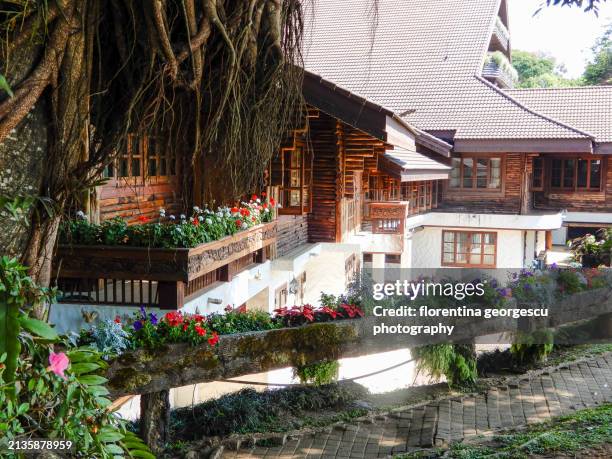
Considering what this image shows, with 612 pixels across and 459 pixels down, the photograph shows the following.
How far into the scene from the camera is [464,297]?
9.14 metres

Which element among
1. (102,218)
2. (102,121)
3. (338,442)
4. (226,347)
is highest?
(102,121)

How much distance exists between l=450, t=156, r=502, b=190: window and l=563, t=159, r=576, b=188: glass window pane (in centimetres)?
259

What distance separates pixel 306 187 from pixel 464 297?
4.14 m

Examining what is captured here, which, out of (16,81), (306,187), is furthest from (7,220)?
(306,187)

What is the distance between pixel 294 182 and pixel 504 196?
12.7 metres

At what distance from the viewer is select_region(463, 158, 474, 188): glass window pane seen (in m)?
23.7

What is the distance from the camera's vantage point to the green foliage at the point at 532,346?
9.96m

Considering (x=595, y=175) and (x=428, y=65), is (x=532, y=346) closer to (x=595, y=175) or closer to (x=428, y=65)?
(x=595, y=175)

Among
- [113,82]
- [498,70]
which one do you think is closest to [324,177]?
[113,82]

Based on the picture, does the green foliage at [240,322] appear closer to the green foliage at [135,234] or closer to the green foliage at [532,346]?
the green foliage at [135,234]

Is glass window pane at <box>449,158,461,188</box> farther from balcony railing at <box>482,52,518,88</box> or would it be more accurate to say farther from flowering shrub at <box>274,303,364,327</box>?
flowering shrub at <box>274,303,364,327</box>

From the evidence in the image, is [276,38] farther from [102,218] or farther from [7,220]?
[102,218]

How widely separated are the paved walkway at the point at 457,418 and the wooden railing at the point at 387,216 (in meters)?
7.06

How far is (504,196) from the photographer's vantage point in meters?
23.1
